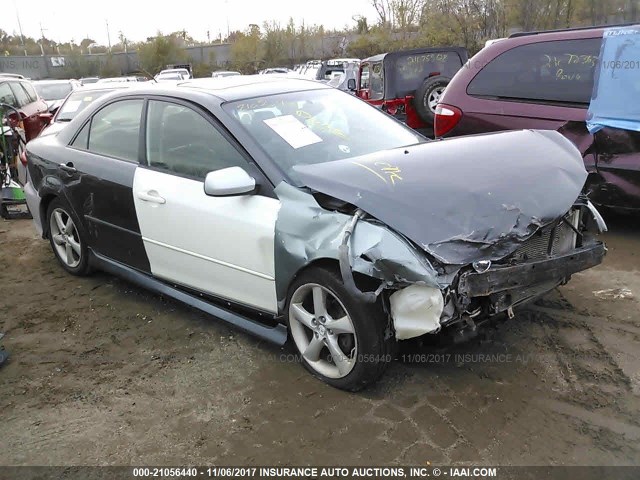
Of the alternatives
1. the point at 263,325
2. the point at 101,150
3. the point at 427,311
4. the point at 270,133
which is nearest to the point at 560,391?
the point at 427,311

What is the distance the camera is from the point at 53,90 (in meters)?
16.0

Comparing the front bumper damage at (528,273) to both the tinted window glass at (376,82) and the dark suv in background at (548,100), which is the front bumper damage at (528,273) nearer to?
the dark suv in background at (548,100)

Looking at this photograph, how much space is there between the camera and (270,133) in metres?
3.32

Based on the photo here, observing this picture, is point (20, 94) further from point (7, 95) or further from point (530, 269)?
point (530, 269)

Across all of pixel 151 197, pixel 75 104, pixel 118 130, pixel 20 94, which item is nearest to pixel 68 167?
pixel 118 130

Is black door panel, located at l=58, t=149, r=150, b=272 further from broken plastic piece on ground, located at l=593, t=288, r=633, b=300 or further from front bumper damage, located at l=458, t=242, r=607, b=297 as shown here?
broken plastic piece on ground, located at l=593, t=288, r=633, b=300

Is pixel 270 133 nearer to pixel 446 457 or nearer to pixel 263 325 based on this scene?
pixel 263 325

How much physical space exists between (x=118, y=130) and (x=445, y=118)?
309cm

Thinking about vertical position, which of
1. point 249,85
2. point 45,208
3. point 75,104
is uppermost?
point 249,85

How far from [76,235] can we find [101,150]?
0.87 metres

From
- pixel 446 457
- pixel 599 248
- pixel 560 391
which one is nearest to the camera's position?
pixel 446 457

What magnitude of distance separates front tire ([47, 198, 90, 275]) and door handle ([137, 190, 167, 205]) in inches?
41.4

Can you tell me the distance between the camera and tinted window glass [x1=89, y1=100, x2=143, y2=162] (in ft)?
12.9

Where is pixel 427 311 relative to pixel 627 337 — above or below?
above
